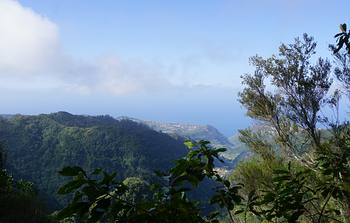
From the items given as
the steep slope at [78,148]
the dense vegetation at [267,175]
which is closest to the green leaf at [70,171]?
the dense vegetation at [267,175]

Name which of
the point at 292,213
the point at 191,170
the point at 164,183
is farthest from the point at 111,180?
the point at 292,213

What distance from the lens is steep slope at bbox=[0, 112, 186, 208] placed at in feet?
350

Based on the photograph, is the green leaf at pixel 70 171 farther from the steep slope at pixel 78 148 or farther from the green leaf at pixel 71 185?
the steep slope at pixel 78 148

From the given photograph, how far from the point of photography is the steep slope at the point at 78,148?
106625mm

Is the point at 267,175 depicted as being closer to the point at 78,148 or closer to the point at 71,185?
the point at 71,185

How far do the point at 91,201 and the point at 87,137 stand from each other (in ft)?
415

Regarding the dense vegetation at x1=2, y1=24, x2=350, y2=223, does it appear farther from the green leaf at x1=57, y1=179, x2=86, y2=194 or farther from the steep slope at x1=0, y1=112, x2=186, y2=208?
the steep slope at x1=0, y1=112, x2=186, y2=208

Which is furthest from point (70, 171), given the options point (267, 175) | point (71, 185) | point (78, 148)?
point (78, 148)

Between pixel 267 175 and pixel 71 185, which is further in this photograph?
pixel 267 175

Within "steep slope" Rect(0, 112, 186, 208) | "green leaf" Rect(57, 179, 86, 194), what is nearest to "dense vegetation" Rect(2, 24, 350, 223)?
"green leaf" Rect(57, 179, 86, 194)

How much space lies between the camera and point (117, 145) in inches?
4919

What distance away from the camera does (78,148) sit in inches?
4700

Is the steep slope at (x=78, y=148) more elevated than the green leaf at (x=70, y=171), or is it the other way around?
the green leaf at (x=70, y=171)

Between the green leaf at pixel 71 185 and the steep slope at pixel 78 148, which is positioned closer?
the green leaf at pixel 71 185
